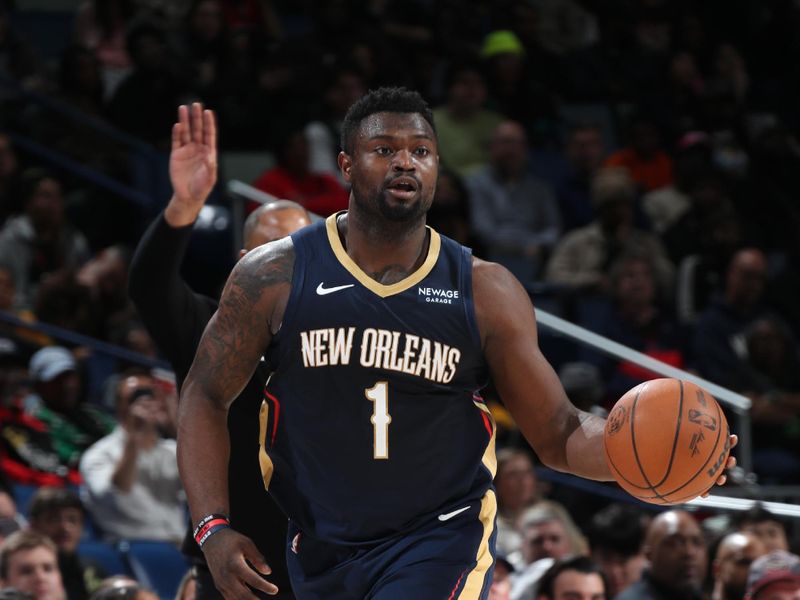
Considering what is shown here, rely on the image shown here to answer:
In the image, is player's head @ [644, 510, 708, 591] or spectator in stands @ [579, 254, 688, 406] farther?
spectator in stands @ [579, 254, 688, 406]

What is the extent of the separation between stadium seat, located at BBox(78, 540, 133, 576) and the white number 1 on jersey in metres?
3.94

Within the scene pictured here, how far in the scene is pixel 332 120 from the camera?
11.6 metres

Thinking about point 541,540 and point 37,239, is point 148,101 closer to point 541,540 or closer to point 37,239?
point 37,239

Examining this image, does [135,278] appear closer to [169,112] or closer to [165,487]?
[165,487]

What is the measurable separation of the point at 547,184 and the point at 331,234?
8243mm

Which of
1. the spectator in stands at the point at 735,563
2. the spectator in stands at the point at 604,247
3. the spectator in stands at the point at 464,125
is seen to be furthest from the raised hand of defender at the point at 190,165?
the spectator in stands at the point at 464,125

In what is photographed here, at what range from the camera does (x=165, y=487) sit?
8.06m

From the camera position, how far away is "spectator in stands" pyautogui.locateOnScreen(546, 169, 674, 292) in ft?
35.1

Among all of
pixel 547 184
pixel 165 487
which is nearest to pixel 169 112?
pixel 547 184

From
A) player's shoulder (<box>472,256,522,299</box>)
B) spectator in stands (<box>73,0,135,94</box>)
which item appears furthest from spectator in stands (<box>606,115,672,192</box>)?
player's shoulder (<box>472,256,522,299</box>)

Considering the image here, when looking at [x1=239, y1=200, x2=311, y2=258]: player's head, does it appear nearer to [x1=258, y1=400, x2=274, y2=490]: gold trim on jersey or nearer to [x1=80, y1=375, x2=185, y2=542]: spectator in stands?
[x1=258, y1=400, x2=274, y2=490]: gold trim on jersey

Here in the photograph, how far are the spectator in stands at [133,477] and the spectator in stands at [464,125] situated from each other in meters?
4.53

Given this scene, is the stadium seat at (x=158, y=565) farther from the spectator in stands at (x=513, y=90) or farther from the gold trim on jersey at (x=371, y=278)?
the spectator in stands at (x=513, y=90)

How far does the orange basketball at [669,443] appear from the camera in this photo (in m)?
3.58
